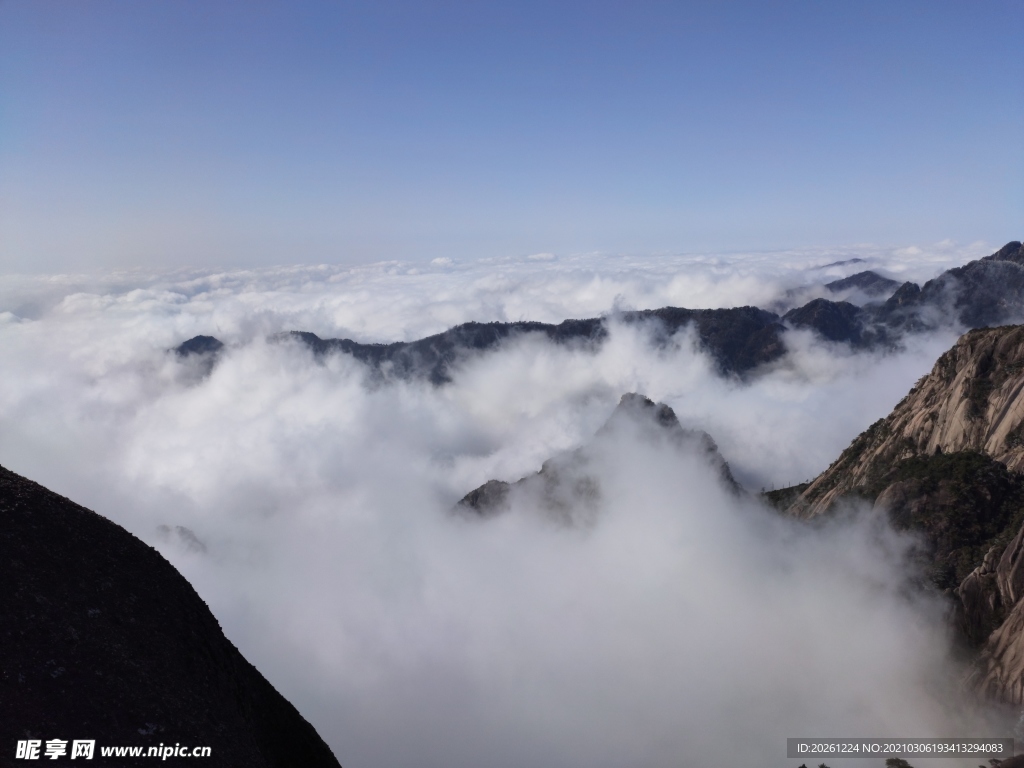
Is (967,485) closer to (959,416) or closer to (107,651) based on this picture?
(959,416)

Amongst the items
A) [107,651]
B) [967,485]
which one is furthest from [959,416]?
[107,651]

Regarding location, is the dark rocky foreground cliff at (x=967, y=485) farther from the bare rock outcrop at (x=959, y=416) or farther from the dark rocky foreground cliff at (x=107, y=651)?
the dark rocky foreground cliff at (x=107, y=651)

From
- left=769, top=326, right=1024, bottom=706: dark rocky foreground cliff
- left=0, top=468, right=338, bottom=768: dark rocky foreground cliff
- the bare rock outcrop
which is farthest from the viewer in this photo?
the bare rock outcrop

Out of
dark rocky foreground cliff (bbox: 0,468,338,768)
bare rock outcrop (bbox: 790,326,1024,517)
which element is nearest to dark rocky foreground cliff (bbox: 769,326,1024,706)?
bare rock outcrop (bbox: 790,326,1024,517)

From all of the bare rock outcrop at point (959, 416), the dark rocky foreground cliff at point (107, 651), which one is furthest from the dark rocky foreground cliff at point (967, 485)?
the dark rocky foreground cliff at point (107, 651)

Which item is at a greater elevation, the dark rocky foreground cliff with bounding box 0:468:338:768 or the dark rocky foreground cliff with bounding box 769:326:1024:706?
the dark rocky foreground cliff with bounding box 0:468:338:768

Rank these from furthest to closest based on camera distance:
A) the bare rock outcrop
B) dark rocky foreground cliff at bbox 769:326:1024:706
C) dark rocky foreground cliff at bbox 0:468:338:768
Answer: the bare rock outcrop, dark rocky foreground cliff at bbox 769:326:1024:706, dark rocky foreground cliff at bbox 0:468:338:768

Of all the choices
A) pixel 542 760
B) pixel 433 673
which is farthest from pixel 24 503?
pixel 433 673

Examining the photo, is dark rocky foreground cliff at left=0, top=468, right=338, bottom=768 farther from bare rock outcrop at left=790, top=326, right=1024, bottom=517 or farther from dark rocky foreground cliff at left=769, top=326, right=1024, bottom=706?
bare rock outcrop at left=790, top=326, right=1024, bottom=517
